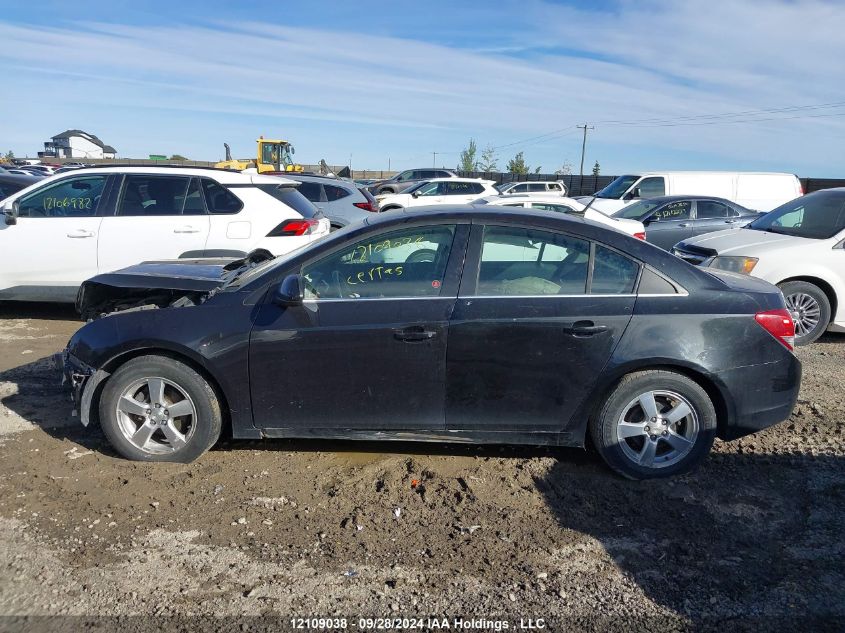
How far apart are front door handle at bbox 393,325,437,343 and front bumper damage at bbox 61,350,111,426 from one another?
1.91 m

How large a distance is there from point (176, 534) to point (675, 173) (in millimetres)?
19557

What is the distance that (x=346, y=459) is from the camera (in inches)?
189

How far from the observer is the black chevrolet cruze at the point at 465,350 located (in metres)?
4.36

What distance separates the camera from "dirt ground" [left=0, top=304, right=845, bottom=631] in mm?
3250

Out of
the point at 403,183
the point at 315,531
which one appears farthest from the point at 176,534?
the point at 403,183

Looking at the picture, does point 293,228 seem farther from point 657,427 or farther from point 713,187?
point 713,187

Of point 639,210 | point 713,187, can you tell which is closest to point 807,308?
point 639,210

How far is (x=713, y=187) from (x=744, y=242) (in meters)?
13.2

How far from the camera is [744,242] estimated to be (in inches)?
334

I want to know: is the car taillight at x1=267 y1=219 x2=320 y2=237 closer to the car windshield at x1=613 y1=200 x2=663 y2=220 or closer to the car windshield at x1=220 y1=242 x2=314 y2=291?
the car windshield at x1=220 y1=242 x2=314 y2=291

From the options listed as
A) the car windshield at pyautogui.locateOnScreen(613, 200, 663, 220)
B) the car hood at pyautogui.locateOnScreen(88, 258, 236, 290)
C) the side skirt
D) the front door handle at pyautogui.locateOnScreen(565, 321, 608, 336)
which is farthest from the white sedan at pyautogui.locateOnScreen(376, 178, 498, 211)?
the front door handle at pyautogui.locateOnScreen(565, 321, 608, 336)

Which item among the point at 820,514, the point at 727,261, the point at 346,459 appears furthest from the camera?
the point at 727,261

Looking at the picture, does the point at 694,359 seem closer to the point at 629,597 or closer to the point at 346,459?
A: the point at 629,597

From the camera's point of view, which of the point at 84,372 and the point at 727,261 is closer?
the point at 84,372
